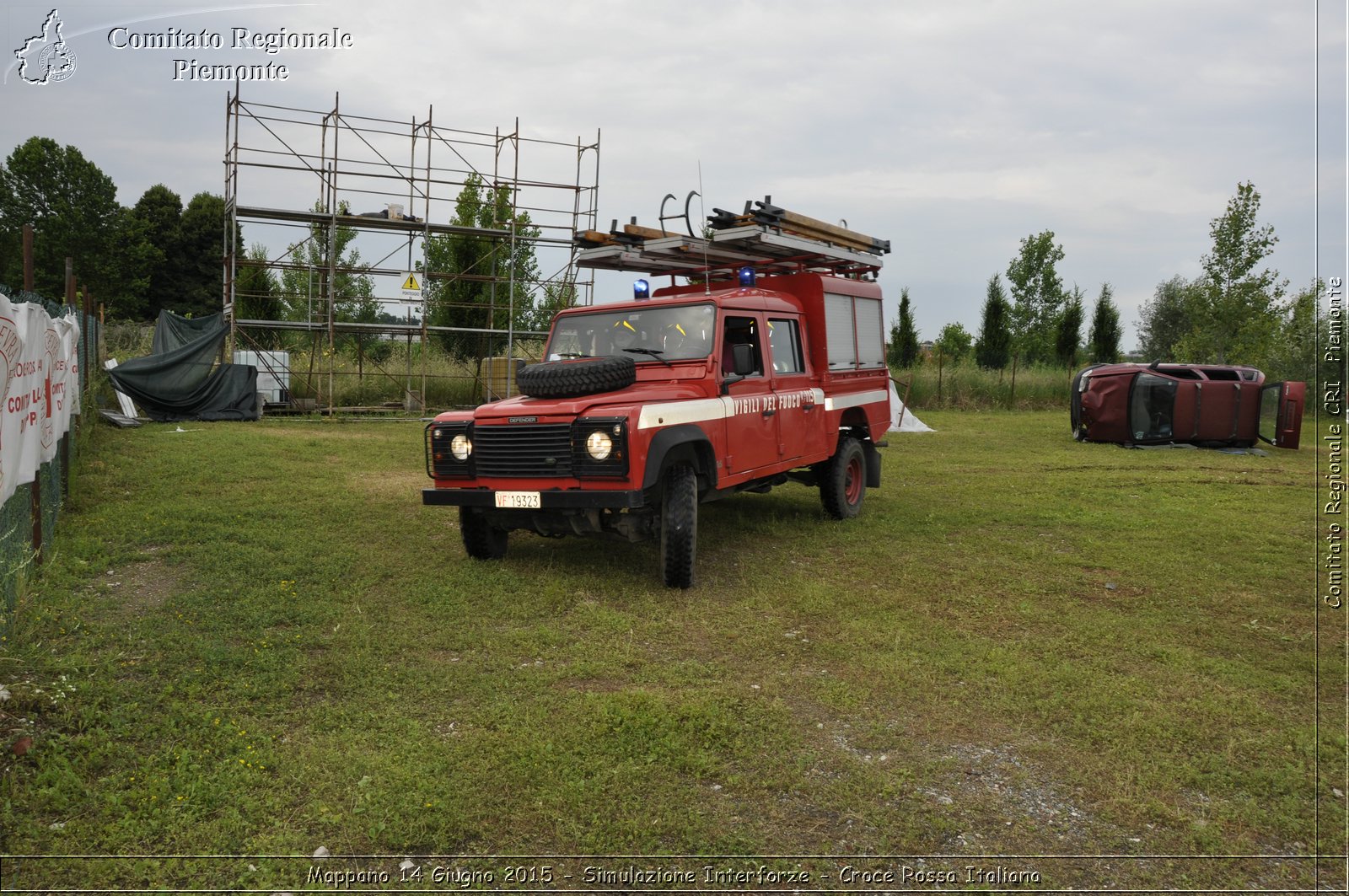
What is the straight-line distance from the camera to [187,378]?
59.3ft

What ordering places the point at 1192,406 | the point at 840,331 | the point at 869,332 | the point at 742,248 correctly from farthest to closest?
the point at 1192,406
the point at 869,332
the point at 840,331
the point at 742,248

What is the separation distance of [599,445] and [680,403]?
0.74m

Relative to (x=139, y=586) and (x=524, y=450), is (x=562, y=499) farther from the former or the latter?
(x=139, y=586)

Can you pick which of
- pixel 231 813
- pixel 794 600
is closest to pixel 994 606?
pixel 794 600

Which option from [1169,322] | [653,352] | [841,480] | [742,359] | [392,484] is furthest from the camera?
[1169,322]

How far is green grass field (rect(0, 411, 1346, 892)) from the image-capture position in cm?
319

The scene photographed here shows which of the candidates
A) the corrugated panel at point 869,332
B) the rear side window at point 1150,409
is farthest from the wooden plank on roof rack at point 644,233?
the rear side window at point 1150,409

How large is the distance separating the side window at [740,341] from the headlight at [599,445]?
1.44 m

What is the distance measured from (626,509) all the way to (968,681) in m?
2.57

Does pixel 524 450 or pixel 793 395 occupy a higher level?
pixel 793 395

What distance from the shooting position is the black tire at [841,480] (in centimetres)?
905

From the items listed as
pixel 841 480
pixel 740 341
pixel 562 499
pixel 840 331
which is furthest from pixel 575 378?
pixel 841 480

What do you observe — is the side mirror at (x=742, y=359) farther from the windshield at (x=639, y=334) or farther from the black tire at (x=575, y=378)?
the black tire at (x=575, y=378)

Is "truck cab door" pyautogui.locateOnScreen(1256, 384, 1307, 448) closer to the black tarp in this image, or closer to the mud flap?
the mud flap
